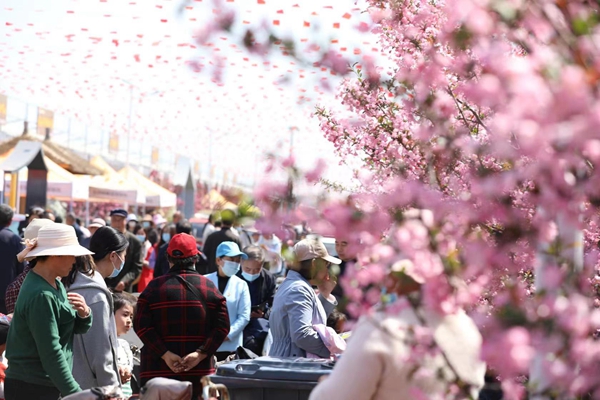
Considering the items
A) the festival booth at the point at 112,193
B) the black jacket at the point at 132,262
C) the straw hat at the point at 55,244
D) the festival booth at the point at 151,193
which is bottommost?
the festival booth at the point at 151,193

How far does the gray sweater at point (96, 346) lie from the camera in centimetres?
532

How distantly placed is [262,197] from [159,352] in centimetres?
338

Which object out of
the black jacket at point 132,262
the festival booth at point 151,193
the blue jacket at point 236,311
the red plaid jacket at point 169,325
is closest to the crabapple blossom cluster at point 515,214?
the red plaid jacket at point 169,325

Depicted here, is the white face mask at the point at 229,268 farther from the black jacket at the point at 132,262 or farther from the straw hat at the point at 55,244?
the straw hat at the point at 55,244

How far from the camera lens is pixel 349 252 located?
94.7 inches

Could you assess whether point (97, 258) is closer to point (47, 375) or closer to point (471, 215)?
point (47, 375)

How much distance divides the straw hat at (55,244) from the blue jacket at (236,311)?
298 cm

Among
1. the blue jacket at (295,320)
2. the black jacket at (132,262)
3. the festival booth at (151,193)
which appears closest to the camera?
the blue jacket at (295,320)

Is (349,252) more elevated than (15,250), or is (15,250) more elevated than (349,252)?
(349,252)

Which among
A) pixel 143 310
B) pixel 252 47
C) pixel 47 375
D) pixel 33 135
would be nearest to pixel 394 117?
pixel 143 310

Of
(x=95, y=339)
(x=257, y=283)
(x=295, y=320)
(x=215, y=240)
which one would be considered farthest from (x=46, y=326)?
(x=215, y=240)

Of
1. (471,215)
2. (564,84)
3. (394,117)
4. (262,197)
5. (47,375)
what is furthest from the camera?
(394,117)

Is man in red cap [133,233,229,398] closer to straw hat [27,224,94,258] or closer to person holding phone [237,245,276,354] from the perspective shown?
straw hat [27,224,94,258]

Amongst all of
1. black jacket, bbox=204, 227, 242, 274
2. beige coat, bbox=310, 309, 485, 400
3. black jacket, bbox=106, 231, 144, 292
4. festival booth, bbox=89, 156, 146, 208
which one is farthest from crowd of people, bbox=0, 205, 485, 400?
festival booth, bbox=89, 156, 146, 208
